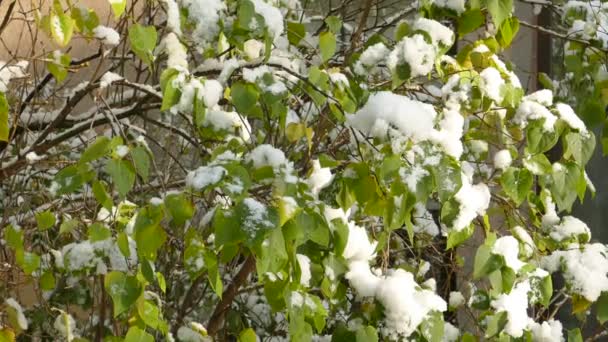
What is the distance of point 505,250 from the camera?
243 centimetres

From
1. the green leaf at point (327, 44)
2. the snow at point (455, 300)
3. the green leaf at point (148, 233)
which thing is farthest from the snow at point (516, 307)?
the green leaf at point (148, 233)

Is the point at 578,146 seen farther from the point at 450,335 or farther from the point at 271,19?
the point at 271,19

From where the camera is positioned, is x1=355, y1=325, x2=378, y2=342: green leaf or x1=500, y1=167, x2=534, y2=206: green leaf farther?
x1=500, y1=167, x2=534, y2=206: green leaf

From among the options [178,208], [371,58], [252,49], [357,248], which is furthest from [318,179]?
[178,208]

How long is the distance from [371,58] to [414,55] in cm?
15

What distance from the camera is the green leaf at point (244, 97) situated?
2127mm

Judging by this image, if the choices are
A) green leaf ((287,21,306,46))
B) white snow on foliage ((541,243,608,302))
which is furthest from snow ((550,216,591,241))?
green leaf ((287,21,306,46))

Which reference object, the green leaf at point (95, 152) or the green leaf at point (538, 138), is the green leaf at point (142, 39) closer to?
the green leaf at point (95, 152)

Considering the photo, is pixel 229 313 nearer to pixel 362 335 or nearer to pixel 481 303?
pixel 481 303

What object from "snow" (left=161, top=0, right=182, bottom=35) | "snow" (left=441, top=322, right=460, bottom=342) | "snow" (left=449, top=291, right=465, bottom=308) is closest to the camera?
"snow" (left=161, top=0, right=182, bottom=35)

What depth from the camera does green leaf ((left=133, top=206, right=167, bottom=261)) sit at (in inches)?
78.2

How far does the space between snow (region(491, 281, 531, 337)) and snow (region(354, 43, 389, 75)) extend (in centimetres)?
66

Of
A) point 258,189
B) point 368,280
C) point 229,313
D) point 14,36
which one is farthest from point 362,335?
point 14,36

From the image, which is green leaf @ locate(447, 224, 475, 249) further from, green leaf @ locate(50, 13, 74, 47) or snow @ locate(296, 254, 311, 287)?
green leaf @ locate(50, 13, 74, 47)
